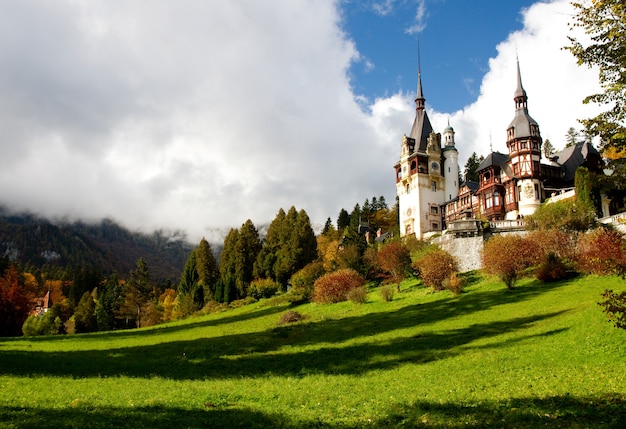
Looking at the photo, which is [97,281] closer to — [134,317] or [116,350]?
[134,317]

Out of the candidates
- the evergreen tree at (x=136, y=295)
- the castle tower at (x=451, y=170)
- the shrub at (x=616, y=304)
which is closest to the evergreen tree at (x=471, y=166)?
the castle tower at (x=451, y=170)

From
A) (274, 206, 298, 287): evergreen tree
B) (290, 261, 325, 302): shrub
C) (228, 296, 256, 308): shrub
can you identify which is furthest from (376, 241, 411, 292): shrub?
(228, 296, 256, 308): shrub

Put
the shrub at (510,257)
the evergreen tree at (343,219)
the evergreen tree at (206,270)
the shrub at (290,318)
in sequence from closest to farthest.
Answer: the shrub at (510,257), the shrub at (290,318), the evergreen tree at (206,270), the evergreen tree at (343,219)

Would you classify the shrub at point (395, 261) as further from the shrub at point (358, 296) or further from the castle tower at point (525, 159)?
the castle tower at point (525, 159)

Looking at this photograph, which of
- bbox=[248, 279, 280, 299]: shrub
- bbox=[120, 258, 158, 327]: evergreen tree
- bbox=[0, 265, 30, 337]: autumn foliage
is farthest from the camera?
bbox=[120, 258, 158, 327]: evergreen tree

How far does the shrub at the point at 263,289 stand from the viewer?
201 ft

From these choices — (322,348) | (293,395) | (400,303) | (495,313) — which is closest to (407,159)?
(400,303)

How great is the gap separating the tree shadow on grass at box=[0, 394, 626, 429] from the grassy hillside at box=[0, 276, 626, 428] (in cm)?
4

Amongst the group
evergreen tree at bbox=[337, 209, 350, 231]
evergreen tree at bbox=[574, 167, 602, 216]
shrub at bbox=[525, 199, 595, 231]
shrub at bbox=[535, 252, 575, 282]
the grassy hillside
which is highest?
evergreen tree at bbox=[337, 209, 350, 231]

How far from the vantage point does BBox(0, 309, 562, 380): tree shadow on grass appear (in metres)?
19.7

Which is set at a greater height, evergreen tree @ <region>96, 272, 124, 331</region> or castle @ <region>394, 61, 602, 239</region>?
castle @ <region>394, 61, 602, 239</region>

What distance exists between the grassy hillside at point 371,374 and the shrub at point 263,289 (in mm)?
29658

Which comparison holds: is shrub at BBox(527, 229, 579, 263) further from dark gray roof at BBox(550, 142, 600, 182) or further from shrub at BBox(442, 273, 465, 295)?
dark gray roof at BBox(550, 142, 600, 182)

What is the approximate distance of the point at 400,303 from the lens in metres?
36.2
